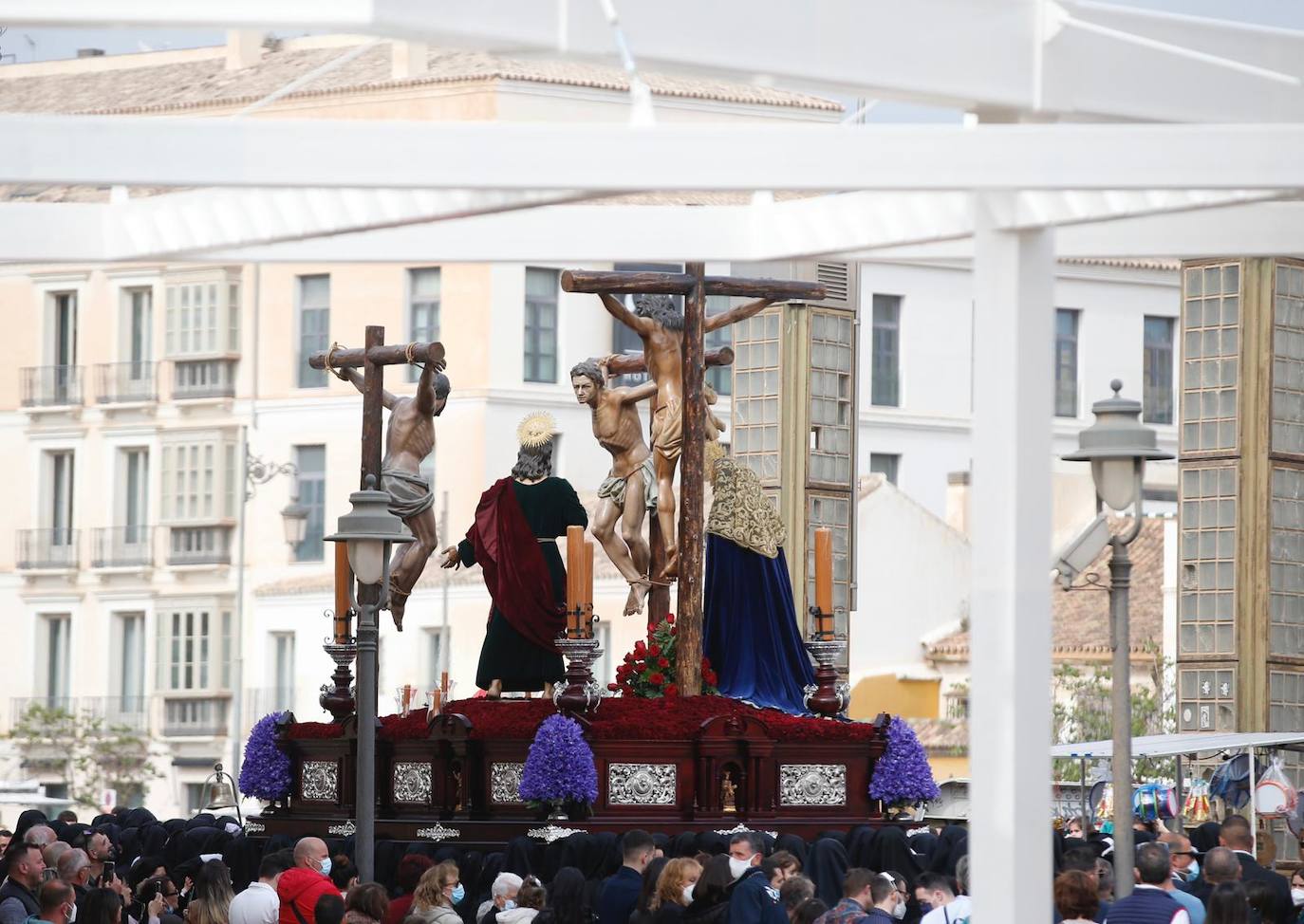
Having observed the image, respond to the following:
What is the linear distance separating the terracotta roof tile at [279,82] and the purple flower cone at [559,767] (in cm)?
3064

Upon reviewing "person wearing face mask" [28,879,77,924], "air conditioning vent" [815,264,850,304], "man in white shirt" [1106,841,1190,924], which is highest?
"air conditioning vent" [815,264,850,304]

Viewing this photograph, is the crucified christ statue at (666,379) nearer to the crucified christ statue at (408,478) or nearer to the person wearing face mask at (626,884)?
the crucified christ statue at (408,478)

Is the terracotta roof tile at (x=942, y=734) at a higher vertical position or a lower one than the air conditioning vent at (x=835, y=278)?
lower

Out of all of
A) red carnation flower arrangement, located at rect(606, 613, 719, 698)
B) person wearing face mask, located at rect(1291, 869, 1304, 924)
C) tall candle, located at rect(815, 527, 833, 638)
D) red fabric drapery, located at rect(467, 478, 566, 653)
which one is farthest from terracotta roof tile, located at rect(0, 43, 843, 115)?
person wearing face mask, located at rect(1291, 869, 1304, 924)

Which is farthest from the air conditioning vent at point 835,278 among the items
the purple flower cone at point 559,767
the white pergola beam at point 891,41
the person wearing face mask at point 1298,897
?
the white pergola beam at point 891,41

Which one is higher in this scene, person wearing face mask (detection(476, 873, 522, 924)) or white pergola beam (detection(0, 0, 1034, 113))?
A: white pergola beam (detection(0, 0, 1034, 113))

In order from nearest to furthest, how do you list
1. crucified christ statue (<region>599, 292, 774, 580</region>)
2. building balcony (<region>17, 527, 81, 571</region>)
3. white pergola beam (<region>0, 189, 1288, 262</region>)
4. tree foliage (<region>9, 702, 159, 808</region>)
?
white pergola beam (<region>0, 189, 1288, 262</region>)
crucified christ statue (<region>599, 292, 774, 580</region>)
tree foliage (<region>9, 702, 159, 808</region>)
building balcony (<region>17, 527, 81, 571</region>)

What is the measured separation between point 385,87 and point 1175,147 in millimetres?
40584

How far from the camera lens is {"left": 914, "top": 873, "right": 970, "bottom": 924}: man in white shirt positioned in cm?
1170

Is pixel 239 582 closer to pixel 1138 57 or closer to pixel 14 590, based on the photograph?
pixel 14 590

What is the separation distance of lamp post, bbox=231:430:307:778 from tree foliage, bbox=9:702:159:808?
5.36ft

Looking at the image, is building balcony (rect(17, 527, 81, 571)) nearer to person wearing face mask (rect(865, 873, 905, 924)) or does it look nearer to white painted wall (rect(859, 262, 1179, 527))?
white painted wall (rect(859, 262, 1179, 527))

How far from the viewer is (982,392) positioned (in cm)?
1112

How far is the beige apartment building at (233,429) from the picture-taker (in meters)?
50.2
